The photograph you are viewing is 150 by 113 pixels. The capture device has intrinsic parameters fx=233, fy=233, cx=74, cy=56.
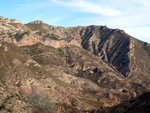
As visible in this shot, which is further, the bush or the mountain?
the bush

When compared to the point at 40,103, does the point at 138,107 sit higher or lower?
higher

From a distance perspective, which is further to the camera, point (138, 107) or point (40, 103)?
point (40, 103)

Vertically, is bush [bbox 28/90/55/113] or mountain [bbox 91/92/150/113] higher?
mountain [bbox 91/92/150/113]

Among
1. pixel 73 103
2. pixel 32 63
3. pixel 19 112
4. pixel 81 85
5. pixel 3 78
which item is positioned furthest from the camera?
pixel 81 85

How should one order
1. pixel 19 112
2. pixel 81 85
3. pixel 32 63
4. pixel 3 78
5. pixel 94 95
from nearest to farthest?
1. pixel 19 112
2. pixel 3 78
3. pixel 32 63
4. pixel 94 95
5. pixel 81 85

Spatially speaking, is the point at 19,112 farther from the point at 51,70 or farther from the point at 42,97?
the point at 51,70

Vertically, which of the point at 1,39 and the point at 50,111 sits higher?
the point at 1,39

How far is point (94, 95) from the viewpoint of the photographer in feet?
582

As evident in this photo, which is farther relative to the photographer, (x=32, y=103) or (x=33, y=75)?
(x=33, y=75)

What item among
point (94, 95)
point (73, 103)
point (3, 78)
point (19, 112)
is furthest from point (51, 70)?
point (19, 112)

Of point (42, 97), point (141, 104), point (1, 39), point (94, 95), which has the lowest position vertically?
point (94, 95)

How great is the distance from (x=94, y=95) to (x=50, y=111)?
266ft

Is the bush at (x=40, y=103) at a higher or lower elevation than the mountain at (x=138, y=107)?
lower

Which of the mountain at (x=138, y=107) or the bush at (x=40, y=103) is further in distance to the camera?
the bush at (x=40, y=103)
